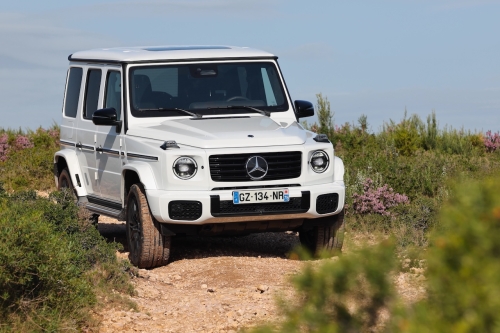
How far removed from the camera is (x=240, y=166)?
8.62 m

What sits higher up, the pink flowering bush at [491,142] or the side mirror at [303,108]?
the side mirror at [303,108]

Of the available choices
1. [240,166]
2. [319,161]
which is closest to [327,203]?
[319,161]

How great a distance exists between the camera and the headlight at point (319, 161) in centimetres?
893

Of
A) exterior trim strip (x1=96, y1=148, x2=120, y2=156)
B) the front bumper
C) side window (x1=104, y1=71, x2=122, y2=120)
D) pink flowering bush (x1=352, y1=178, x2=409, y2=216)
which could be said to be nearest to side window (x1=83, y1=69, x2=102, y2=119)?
side window (x1=104, y1=71, x2=122, y2=120)

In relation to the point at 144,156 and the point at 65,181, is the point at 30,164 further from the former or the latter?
the point at 144,156

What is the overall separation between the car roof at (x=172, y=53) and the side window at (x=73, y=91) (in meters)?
0.42

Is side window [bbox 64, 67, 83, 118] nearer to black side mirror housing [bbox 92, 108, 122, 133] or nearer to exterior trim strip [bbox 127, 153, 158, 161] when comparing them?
black side mirror housing [bbox 92, 108, 122, 133]

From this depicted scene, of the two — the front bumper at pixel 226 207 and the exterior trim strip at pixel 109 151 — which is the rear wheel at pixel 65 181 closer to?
the exterior trim strip at pixel 109 151

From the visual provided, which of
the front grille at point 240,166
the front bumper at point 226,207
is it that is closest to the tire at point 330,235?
the front bumper at point 226,207

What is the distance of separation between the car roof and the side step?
154cm

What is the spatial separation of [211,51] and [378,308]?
24.4 feet

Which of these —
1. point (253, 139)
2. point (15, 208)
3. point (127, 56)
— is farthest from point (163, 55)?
point (15, 208)

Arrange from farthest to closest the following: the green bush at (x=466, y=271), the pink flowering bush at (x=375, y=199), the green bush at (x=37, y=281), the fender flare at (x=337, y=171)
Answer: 1. the pink flowering bush at (x=375, y=199)
2. the fender flare at (x=337, y=171)
3. the green bush at (x=37, y=281)
4. the green bush at (x=466, y=271)

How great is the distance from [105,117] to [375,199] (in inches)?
161
